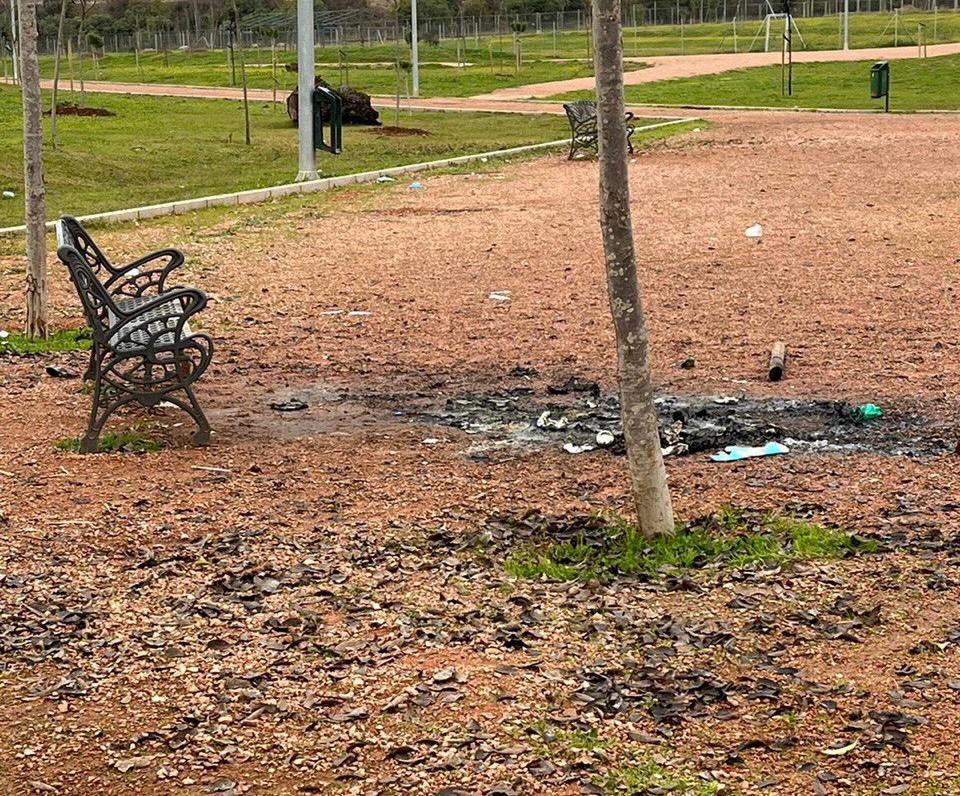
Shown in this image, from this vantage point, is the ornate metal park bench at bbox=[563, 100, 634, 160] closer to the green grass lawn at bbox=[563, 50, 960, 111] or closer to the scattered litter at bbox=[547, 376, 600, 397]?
the green grass lawn at bbox=[563, 50, 960, 111]

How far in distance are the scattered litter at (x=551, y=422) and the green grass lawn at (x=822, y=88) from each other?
93.4 ft

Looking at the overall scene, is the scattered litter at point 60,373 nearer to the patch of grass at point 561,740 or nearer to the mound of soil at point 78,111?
the patch of grass at point 561,740

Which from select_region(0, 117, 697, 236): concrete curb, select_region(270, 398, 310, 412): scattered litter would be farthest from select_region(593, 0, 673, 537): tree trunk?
select_region(0, 117, 697, 236): concrete curb

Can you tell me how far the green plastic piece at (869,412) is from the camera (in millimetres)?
7535

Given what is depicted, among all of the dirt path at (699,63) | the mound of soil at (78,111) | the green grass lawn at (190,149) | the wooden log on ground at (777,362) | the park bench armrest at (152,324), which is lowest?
the wooden log on ground at (777,362)

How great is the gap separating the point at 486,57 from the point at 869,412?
202 feet

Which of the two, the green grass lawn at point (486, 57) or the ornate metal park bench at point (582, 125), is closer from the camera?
the ornate metal park bench at point (582, 125)

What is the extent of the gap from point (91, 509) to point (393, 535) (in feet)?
4.17

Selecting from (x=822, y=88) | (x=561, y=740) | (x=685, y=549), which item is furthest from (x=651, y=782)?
(x=822, y=88)

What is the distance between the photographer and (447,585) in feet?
17.5

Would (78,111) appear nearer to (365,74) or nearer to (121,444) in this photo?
(365,74)

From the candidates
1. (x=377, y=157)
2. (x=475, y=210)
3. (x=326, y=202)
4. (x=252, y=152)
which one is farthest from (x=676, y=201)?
(x=252, y=152)

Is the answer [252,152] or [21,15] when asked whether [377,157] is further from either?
[21,15]

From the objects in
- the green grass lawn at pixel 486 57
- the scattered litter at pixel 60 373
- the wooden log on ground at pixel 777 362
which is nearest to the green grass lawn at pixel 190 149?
the scattered litter at pixel 60 373
